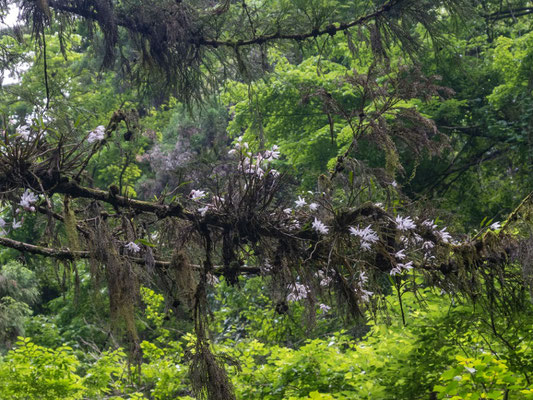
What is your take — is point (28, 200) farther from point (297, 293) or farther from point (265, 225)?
point (297, 293)

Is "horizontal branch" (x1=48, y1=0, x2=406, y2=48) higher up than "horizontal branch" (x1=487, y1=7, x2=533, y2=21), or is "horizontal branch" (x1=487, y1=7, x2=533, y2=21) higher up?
"horizontal branch" (x1=487, y1=7, x2=533, y2=21)

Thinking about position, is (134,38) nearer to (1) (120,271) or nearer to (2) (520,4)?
(1) (120,271)

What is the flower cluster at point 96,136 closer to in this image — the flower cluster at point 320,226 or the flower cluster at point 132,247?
the flower cluster at point 132,247

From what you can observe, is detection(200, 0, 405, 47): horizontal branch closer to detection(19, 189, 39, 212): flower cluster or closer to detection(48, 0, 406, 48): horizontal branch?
detection(48, 0, 406, 48): horizontal branch

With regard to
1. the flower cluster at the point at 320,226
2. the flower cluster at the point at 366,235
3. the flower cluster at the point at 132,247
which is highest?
the flower cluster at the point at 132,247

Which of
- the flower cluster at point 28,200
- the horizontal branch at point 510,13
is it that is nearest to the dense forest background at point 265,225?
the flower cluster at point 28,200

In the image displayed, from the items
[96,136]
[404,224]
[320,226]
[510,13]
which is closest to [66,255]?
[96,136]

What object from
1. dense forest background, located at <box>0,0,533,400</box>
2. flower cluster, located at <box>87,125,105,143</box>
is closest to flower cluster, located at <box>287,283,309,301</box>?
dense forest background, located at <box>0,0,533,400</box>

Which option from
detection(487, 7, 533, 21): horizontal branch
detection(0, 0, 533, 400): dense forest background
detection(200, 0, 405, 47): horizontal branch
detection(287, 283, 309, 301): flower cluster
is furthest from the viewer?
detection(487, 7, 533, 21): horizontal branch

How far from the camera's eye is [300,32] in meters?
4.32

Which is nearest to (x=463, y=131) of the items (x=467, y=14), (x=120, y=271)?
(x=467, y=14)

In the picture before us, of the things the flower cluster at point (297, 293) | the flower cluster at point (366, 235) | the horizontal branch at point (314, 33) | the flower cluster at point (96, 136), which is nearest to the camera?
the flower cluster at point (366, 235)

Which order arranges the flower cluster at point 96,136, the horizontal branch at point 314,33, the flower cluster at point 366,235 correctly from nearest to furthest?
the flower cluster at point 366,235 → the flower cluster at point 96,136 → the horizontal branch at point 314,33

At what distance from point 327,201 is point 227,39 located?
218 cm
